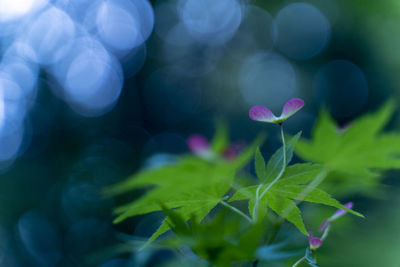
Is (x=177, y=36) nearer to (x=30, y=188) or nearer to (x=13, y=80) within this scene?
(x=13, y=80)

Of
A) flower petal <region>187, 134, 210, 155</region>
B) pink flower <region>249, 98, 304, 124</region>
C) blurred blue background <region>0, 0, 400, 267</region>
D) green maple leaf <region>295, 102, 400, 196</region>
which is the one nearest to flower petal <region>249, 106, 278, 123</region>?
pink flower <region>249, 98, 304, 124</region>

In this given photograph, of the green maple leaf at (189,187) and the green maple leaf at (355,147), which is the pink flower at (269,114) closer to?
the green maple leaf at (189,187)

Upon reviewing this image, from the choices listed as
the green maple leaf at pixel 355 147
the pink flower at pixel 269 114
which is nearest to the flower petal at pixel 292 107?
the pink flower at pixel 269 114

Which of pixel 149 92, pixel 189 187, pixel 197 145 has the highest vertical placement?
pixel 189 187

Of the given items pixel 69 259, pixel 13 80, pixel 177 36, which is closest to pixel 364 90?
pixel 177 36

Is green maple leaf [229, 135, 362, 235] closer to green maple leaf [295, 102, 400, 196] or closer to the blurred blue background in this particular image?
green maple leaf [295, 102, 400, 196]

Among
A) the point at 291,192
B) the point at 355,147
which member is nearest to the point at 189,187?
the point at 291,192

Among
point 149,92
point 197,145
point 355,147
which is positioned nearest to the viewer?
point 355,147

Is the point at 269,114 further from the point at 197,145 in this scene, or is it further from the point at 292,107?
the point at 197,145
